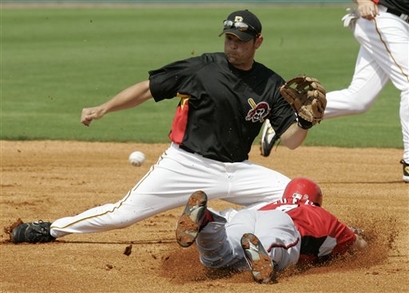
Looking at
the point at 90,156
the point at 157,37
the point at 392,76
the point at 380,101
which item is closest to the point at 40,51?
the point at 157,37

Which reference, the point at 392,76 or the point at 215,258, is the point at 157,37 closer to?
the point at 392,76

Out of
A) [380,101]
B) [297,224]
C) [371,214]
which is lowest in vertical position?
[380,101]

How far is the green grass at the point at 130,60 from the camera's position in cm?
1197

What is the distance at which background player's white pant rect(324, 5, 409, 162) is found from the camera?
858cm

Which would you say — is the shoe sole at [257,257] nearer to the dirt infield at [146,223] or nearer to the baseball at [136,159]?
the dirt infield at [146,223]

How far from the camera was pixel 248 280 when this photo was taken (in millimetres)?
5566

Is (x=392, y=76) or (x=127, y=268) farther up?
(x=392, y=76)

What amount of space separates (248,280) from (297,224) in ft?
1.66

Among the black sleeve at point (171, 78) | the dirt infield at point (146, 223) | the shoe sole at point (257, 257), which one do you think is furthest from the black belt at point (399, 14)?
the shoe sole at point (257, 257)

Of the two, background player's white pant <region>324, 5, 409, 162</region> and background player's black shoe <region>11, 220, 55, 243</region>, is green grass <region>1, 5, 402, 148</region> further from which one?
background player's black shoe <region>11, 220, 55, 243</region>

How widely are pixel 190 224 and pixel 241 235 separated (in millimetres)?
424

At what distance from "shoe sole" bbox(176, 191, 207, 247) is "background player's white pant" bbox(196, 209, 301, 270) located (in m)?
0.17

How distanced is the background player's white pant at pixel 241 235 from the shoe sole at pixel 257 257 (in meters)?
0.15

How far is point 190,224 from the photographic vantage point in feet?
17.7
